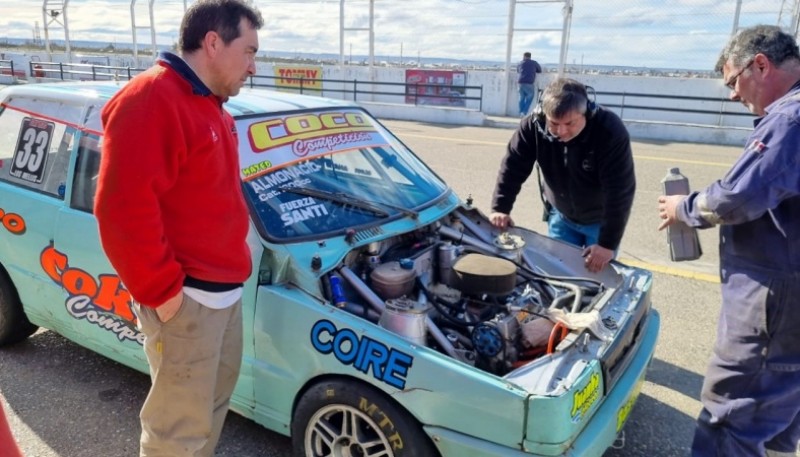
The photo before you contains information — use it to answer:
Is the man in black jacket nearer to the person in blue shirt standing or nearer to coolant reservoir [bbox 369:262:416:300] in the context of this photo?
coolant reservoir [bbox 369:262:416:300]

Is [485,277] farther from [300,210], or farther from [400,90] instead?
[400,90]

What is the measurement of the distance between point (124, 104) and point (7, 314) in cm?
229

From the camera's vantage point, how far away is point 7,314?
133 inches

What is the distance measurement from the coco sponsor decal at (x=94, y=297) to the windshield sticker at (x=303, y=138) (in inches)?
32.8

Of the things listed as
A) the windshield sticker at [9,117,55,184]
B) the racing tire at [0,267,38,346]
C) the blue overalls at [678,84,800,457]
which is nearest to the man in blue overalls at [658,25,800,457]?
the blue overalls at [678,84,800,457]

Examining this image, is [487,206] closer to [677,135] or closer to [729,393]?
[729,393]

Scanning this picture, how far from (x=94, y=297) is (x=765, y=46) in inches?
119

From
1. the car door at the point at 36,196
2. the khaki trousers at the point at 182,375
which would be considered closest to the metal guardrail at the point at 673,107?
the car door at the point at 36,196

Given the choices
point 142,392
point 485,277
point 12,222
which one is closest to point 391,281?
point 485,277

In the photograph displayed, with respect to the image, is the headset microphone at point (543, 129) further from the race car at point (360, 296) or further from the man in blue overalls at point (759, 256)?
the man in blue overalls at point (759, 256)

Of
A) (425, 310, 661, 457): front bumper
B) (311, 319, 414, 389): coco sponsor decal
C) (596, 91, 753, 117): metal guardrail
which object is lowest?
(425, 310, 661, 457): front bumper

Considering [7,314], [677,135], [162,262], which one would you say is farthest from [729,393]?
[677,135]

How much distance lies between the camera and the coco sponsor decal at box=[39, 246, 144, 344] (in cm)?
277

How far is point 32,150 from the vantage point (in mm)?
3225
